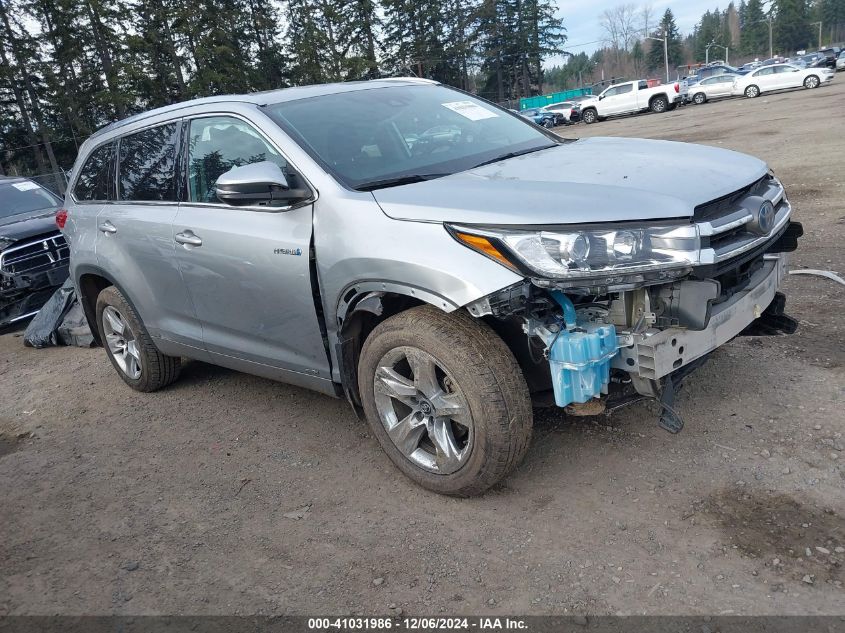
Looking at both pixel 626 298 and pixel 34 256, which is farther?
pixel 34 256

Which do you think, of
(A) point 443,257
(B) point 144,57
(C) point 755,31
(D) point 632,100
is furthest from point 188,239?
(C) point 755,31

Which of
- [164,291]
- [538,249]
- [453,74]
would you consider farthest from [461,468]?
[453,74]

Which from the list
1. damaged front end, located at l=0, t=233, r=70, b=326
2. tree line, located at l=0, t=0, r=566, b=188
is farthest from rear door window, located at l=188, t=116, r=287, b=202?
tree line, located at l=0, t=0, r=566, b=188

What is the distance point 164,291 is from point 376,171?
1.76 m

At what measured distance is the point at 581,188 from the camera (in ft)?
9.38

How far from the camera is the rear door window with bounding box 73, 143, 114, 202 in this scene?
4.87 meters

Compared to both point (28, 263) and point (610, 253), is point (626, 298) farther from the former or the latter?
point (28, 263)

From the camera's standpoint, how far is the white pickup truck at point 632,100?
34.4 meters

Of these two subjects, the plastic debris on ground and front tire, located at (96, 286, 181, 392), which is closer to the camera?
front tire, located at (96, 286, 181, 392)

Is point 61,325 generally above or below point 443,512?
above

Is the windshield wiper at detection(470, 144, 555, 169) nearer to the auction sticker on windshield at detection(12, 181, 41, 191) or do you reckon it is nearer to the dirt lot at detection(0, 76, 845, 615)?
the dirt lot at detection(0, 76, 845, 615)

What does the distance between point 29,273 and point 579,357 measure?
292 inches

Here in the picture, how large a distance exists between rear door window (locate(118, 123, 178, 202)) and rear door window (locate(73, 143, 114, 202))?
0.56ft

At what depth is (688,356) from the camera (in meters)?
2.85
